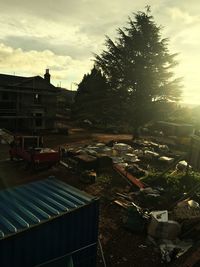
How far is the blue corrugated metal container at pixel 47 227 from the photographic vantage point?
6.44m

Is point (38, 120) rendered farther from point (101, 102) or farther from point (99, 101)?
point (101, 102)

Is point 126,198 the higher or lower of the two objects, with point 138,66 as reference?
lower

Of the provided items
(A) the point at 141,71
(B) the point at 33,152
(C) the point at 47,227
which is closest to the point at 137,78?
(A) the point at 141,71

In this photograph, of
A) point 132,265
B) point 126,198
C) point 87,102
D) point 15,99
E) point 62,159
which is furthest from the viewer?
point 87,102

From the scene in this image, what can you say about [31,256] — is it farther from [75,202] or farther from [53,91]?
[53,91]

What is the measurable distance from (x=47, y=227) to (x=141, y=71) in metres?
32.6

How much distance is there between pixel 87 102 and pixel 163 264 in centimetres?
3228

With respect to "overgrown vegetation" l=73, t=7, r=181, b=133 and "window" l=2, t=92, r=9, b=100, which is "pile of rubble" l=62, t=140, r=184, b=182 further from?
"window" l=2, t=92, r=9, b=100

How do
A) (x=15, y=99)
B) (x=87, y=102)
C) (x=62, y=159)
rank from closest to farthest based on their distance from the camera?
(x=62, y=159), (x=15, y=99), (x=87, y=102)

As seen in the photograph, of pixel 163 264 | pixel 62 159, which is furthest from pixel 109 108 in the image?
pixel 163 264

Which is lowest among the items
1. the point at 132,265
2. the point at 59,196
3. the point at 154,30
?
the point at 132,265

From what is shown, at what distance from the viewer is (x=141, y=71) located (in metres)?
36.7

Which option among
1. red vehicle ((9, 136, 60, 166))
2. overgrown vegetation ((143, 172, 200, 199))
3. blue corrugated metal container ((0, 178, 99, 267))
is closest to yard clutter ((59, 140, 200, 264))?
overgrown vegetation ((143, 172, 200, 199))

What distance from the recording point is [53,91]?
40.1 m
